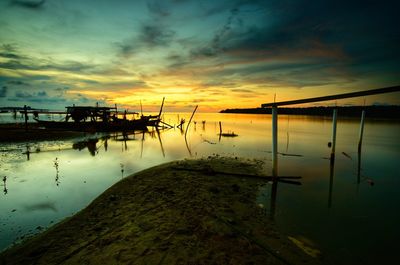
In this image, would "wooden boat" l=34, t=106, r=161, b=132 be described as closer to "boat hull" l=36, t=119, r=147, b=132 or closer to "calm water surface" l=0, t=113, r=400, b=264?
"boat hull" l=36, t=119, r=147, b=132

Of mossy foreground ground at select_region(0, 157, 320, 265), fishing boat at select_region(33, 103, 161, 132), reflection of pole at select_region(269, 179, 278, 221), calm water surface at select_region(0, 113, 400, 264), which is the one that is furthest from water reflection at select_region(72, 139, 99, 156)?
reflection of pole at select_region(269, 179, 278, 221)

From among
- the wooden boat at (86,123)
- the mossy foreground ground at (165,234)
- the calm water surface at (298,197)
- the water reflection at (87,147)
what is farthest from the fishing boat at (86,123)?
the mossy foreground ground at (165,234)

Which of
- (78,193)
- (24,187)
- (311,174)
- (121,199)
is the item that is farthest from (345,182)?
(24,187)

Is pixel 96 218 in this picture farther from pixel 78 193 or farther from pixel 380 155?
pixel 380 155

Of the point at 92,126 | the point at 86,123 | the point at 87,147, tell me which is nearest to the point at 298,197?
the point at 87,147

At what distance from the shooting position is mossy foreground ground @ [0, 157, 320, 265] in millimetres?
4727

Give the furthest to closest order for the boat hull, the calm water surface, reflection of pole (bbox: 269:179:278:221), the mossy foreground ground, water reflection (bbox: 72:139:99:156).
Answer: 1. the boat hull
2. water reflection (bbox: 72:139:99:156)
3. reflection of pole (bbox: 269:179:278:221)
4. the calm water surface
5. the mossy foreground ground

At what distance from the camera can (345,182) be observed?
1254cm

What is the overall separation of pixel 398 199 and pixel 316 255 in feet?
26.9

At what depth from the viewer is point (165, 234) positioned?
18.3 feet

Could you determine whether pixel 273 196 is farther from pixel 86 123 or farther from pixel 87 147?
pixel 86 123

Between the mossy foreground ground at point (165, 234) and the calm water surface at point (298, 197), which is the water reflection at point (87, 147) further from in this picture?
the mossy foreground ground at point (165, 234)

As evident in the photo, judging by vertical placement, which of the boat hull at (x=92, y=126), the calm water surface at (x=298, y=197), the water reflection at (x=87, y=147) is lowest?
the calm water surface at (x=298, y=197)

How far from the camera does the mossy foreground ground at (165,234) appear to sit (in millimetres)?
4727
